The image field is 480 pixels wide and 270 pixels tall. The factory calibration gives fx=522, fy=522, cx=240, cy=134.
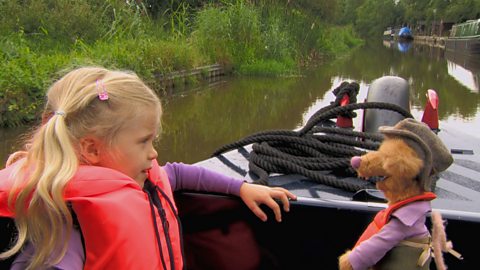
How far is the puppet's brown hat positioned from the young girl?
61 cm

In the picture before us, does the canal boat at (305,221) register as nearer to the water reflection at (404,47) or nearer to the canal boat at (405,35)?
the water reflection at (404,47)

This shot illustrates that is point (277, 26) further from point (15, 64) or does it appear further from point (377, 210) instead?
point (377, 210)

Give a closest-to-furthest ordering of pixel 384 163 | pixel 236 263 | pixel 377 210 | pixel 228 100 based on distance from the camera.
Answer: pixel 384 163
pixel 377 210
pixel 236 263
pixel 228 100

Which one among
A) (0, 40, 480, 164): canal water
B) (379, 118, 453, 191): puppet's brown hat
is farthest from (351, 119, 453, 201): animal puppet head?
(0, 40, 480, 164): canal water

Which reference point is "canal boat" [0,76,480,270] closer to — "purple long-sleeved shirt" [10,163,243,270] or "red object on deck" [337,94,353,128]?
"purple long-sleeved shirt" [10,163,243,270]

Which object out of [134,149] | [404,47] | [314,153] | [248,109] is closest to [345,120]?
[314,153]

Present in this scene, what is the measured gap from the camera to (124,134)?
130 centimetres

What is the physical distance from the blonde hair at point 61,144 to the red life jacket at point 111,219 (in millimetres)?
34

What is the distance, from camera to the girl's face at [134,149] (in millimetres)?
1304

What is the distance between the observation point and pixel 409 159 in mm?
1230

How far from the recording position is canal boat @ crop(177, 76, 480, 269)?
1.54 metres

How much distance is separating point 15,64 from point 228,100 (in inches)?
126

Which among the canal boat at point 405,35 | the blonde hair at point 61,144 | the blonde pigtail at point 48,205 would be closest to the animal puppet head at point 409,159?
the blonde hair at point 61,144

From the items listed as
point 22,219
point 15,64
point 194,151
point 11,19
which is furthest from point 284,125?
point 11,19
